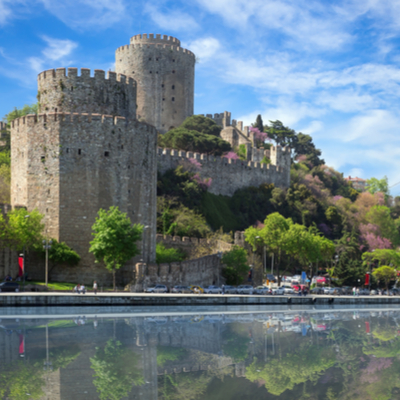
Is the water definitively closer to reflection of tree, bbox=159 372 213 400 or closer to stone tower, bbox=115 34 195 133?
reflection of tree, bbox=159 372 213 400

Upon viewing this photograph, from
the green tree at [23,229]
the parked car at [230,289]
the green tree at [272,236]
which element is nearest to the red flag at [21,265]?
the green tree at [23,229]

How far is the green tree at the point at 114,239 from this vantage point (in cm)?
3331

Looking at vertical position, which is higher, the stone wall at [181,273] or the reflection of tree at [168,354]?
the stone wall at [181,273]

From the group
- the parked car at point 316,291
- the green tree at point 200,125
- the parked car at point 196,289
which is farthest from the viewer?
the green tree at point 200,125

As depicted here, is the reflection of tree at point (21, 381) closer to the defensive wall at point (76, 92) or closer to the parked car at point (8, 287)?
the parked car at point (8, 287)

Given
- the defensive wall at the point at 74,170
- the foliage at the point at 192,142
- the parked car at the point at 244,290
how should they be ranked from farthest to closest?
the foliage at the point at 192,142, the parked car at the point at 244,290, the defensive wall at the point at 74,170

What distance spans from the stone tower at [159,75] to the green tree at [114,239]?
119ft

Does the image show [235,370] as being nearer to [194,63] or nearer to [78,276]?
[78,276]

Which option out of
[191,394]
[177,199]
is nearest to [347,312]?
[191,394]

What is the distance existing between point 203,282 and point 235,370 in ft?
76.4

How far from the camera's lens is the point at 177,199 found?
51969 mm

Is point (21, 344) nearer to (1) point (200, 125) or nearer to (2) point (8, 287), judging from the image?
(2) point (8, 287)

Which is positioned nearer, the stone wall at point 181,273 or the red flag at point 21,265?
the red flag at point 21,265

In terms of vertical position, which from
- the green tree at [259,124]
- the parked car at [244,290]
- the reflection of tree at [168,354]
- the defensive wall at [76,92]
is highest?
the green tree at [259,124]
